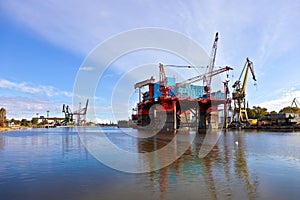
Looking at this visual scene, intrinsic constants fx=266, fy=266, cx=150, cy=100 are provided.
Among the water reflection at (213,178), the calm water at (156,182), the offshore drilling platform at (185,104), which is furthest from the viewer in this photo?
the offshore drilling platform at (185,104)

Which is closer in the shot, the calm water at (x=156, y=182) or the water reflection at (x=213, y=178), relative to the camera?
the calm water at (x=156, y=182)

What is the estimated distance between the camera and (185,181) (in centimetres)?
1566

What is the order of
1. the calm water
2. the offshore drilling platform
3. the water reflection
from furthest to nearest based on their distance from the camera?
the offshore drilling platform, the water reflection, the calm water

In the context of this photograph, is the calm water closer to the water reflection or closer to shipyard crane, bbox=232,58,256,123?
the water reflection

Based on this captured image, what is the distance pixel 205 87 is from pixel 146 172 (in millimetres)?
127922

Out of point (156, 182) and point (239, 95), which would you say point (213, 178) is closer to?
point (156, 182)

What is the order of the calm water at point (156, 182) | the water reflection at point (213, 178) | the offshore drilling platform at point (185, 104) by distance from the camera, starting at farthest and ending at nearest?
the offshore drilling platform at point (185, 104) < the water reflection at point (213, 178) < the calm water at point (156, 182)

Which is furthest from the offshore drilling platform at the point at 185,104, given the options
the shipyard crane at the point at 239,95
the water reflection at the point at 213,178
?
the water reflection at the point at 213,178

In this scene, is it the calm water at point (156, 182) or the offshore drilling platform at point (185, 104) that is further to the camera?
the offshore drilling platform at point (185, 104)

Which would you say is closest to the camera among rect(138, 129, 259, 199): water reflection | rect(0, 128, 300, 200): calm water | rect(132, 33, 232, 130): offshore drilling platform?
rect(0, 128, 300, 200): calm water

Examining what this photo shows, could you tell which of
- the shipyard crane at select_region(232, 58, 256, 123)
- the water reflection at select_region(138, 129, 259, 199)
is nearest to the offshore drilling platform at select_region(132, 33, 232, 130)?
the shipyard crane at select_region(232, 58, 256, 123)

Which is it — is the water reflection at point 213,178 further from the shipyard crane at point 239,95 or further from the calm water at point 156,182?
the shipyard crane at point 239,95

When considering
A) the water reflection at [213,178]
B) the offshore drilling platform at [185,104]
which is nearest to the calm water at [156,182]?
the water reflection at [213,178]

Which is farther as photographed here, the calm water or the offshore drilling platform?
the offshore drilling platform
